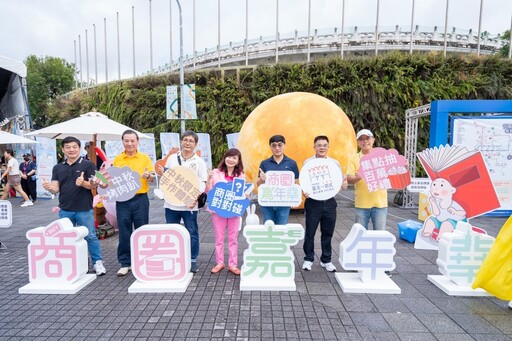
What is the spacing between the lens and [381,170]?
387 centimetres

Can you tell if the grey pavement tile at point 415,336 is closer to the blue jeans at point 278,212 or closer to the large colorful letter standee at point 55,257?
the blue jeans at point 278,212

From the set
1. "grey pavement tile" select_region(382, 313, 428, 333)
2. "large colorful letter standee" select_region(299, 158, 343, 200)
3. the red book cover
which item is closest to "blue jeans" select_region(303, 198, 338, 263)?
"large colorful letter standee" select_region(299, 158, 343, 200)

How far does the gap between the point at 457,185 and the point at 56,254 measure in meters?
4.82

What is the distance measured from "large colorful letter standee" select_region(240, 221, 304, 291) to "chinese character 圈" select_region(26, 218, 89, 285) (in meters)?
1.91

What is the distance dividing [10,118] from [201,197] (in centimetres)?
1507

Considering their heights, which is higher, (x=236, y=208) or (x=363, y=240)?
(x=236, y=208)

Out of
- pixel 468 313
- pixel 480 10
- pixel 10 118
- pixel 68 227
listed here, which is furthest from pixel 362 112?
pixel 10 118

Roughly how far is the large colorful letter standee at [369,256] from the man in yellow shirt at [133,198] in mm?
2512

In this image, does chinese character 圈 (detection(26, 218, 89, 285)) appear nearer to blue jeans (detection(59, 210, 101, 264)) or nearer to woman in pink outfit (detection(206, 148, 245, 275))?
blue jeans (detection(59, 210, 101, 264))

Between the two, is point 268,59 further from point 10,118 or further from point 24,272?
point 24,272

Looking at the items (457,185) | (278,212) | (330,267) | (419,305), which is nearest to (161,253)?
(278,212)

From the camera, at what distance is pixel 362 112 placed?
1315 centimetres

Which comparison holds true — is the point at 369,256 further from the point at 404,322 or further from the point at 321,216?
the point at 404,322

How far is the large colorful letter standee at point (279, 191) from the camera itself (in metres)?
3.95
